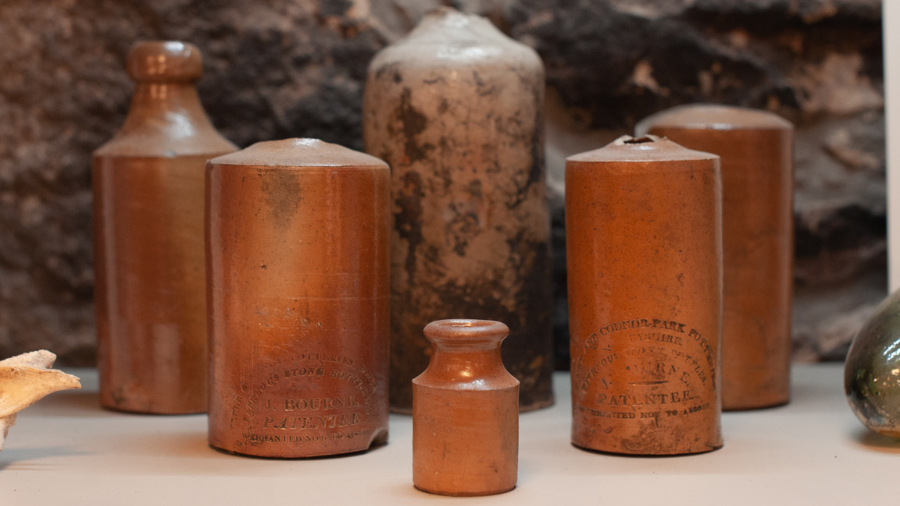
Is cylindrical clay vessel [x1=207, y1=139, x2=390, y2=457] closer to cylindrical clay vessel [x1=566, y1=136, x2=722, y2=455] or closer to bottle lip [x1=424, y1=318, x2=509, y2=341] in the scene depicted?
bottle lip [x1=424, y1=318, x2=509, y2=341]

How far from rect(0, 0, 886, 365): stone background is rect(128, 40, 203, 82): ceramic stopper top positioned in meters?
0.27

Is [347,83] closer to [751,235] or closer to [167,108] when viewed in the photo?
[167,108]

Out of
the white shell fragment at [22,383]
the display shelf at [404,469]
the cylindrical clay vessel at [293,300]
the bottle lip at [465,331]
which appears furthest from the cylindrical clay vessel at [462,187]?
the white shell fragment at [22,383]

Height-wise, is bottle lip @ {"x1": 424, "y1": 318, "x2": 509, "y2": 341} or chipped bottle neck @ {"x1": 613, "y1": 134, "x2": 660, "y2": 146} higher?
chipped bottle neck @ {"x1": 613, "y1": 134, "x2": 660, "y2": 146}

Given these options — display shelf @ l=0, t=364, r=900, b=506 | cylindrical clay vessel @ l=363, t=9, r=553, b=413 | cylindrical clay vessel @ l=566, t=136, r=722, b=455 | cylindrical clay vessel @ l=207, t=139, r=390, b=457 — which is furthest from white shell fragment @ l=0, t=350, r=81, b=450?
cylindrical clay vessel @ l=566, t=136, r=722, b=455

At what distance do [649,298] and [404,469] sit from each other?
39cm

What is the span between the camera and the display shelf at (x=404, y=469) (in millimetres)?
1198

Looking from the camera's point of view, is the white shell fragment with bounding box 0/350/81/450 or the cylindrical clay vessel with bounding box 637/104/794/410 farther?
the cylindrical clay vessel with bounding box 637/104/794/410

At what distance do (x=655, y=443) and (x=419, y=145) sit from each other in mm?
616

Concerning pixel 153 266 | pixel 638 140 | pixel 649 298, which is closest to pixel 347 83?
pixel 153 266

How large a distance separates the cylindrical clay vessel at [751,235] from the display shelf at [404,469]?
0.08m

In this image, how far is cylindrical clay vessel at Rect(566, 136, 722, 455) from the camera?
4.53ft

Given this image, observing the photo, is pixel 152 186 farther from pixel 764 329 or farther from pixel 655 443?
pixel 764 329

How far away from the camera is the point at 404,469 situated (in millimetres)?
1342
